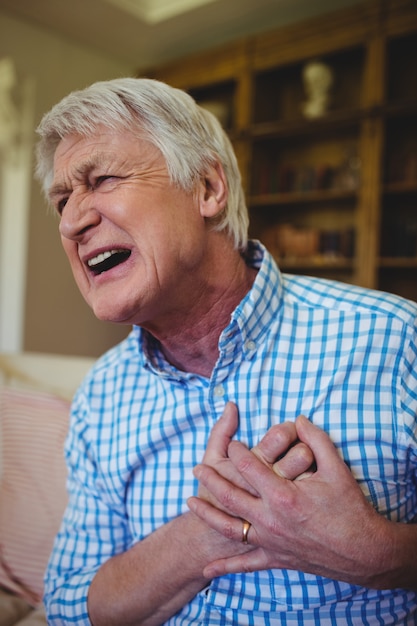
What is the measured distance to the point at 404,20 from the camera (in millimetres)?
3318

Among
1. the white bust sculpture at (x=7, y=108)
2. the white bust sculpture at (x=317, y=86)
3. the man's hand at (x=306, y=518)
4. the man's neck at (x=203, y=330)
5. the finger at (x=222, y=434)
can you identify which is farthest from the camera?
the white bust sculpture at (x=7, y=108)

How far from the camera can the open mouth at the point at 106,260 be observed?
995 mm

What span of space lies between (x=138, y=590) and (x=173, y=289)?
1.68 feet

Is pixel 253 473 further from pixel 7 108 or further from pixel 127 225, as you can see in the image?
pixel 7 108

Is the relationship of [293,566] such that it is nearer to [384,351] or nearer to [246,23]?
[384,351]

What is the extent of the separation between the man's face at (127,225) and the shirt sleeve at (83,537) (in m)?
0.33

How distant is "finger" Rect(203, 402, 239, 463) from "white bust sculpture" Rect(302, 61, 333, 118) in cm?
324

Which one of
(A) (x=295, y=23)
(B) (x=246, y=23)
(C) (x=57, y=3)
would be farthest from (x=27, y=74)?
(A) (x=295, y=23)

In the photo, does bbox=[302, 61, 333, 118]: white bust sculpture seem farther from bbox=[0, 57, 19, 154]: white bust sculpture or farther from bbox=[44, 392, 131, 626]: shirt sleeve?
bbox=[44, 392, 131, 626]: shirt sleeve

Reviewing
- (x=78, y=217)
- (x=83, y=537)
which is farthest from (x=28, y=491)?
(x=78, y=217)

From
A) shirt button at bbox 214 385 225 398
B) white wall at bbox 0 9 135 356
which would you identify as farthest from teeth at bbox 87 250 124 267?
white wall at bbox 0 9 135 356

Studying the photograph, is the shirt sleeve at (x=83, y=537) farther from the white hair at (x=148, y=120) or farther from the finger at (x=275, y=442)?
the white hair at (x=148, y=120)

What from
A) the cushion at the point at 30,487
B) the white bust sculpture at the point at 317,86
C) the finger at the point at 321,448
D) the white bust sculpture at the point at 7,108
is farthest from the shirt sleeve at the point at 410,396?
A: the white bust sculpture at the point at 7,108

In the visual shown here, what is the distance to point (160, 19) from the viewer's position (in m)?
4.06
